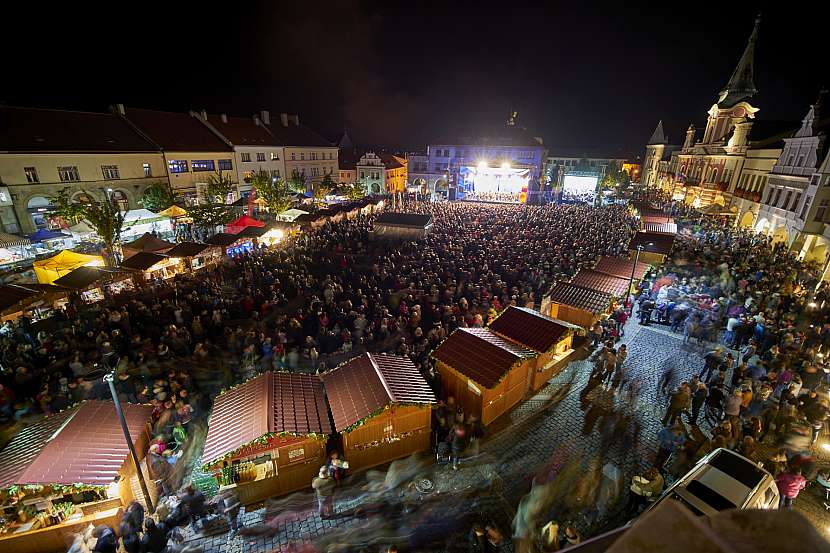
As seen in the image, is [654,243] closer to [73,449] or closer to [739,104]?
[73,449]

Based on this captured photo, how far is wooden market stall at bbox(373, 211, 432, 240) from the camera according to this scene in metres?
28.1

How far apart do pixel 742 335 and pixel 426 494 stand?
12.8m

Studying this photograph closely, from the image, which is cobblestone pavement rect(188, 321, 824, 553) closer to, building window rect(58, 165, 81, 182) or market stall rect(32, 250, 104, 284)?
market stall rect(32, 250, 104, 284)

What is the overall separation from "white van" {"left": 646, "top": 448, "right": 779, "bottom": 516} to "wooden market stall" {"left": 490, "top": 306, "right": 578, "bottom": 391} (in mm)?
4516

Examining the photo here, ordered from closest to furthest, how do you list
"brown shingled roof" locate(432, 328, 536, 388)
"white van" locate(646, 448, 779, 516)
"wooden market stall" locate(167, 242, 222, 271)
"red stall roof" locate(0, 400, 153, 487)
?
"white van" locate(646, 448, 779, 516)
"red stall roof" locate(0, 400, 153, 487)
"brown shingled roof" locate(432, 328, 536, 388)
"wooden market stall" locate(167, 242, 222, 271)

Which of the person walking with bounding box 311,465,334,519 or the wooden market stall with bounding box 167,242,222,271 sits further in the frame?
the wooden market stall with bounding box 167,242,222,271

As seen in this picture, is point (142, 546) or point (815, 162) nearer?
point (142, 546)

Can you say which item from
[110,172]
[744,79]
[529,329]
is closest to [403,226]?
[529,329]

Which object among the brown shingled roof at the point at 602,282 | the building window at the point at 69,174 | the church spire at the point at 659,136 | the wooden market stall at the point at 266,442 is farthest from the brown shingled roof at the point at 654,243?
the church spire at the point at 659,136

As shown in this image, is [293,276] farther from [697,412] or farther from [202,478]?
[697,412]

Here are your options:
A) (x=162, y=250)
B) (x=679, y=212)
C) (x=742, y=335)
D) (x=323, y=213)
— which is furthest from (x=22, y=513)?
(x=679, y=212)

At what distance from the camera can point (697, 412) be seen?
32.8ft

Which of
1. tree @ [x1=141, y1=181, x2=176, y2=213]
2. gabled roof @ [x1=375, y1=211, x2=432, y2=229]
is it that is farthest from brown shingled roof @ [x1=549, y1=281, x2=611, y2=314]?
tree @ [x1=141, y1=181, x2=176, y2=213]

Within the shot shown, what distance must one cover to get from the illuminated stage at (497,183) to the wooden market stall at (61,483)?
49200 mm
